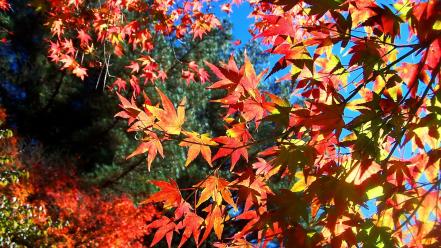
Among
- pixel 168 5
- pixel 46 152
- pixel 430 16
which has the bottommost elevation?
pixel 46 152

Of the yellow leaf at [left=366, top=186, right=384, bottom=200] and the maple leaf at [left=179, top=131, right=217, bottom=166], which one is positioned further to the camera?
the maple leaf at [left=179, top=131, right=217, bottom=166]

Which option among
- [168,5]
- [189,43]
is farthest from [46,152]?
[168,5]

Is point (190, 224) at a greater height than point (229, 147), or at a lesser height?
lesser

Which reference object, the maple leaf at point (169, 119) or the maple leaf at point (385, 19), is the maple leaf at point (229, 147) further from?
the maple leaf at point (385, 19)

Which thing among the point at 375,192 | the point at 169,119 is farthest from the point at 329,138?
the point at 169,119

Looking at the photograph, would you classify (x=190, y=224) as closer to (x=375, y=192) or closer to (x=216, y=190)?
(x=216, y=190)

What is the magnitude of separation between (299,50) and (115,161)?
31.7 ft

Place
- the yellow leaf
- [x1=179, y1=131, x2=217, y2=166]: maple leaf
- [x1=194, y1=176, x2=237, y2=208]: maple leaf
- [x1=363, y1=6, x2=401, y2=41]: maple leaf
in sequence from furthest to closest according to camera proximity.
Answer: [x1=194, y1=176, x2=237, y2=208]: maple leaf → [x1=179, y1=131, x2=217, y2=166]: maple leaf → the yellow leaf → [x1=363, y1=6, x2=401, y2=41]: maple leaf

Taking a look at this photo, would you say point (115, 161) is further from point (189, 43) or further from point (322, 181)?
point (322, 181)

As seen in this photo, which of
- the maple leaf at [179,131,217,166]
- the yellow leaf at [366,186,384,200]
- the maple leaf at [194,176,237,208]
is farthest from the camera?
the maple leaf at [194,176,237,208]

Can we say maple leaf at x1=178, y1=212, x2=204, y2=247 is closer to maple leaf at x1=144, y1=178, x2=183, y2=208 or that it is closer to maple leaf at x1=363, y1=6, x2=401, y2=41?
maple leaf at x1=144, y1=178, x2=183, y2=208

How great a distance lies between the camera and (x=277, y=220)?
1.36 metres

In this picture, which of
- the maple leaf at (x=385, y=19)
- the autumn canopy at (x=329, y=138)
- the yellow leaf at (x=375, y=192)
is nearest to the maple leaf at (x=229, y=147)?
the autumn canopy at (x=329, y=138)

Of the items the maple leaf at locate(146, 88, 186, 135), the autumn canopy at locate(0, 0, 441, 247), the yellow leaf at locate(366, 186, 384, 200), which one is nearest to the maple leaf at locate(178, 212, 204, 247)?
the autumn canopy at locate(0, 0, 441, 247)
